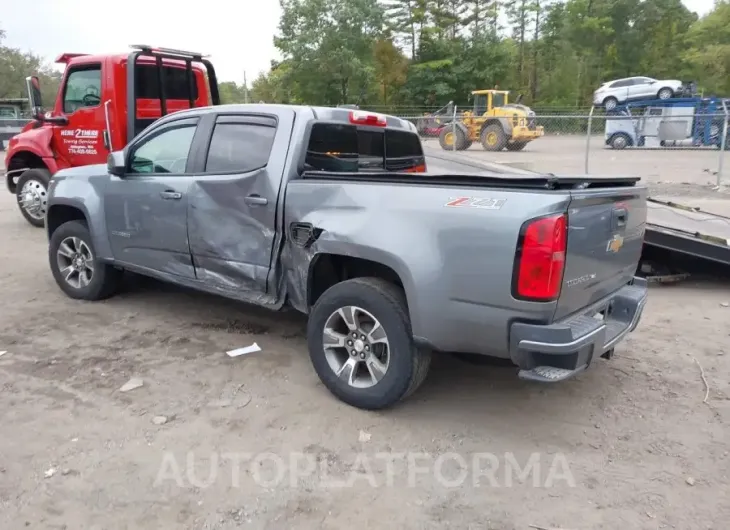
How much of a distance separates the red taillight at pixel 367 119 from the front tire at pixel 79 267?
2.72m

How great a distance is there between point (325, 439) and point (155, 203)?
97.4 inches

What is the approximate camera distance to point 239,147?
4.28m

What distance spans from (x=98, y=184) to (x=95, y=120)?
3.32m

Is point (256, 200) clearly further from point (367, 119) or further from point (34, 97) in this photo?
point (34, 97)

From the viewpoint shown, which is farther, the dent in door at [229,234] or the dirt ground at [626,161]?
the dirt ground at [626,161]

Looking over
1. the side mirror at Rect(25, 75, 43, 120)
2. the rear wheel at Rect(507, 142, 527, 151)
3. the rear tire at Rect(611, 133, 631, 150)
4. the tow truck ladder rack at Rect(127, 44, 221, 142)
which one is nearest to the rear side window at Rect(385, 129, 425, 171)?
the tow truck ladder rack at Rect(127, 44, 221, 142)

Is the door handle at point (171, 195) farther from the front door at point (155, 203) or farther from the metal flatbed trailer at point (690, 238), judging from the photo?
the metal flatbed trailer at point (690, 238)

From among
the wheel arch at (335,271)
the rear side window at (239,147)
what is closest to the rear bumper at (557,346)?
the wheel arch at (335,271)

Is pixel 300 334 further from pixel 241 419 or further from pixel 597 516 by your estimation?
pixel 597 516

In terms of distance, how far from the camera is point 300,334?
198 inches

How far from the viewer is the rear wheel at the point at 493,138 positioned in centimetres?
2340

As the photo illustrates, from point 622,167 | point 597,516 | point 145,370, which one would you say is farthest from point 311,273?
point 622,167

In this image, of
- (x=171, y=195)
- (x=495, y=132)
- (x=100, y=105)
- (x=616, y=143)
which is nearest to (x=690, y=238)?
(x=171, y=195)
